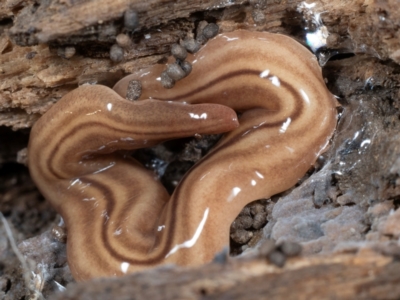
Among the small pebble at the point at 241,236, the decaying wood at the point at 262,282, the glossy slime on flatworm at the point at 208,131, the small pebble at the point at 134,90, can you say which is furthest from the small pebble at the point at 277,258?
the small pebble at the point at 134,90

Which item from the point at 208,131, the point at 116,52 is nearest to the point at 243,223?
the point at 208,131

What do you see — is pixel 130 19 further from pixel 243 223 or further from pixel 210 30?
pixel 243 223

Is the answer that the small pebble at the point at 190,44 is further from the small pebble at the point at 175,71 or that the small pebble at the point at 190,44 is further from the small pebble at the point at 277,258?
the small pebble at the point at 277,258

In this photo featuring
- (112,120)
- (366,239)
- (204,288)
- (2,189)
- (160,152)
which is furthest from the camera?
(2,189)

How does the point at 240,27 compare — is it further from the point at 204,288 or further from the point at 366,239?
the point at 204,288

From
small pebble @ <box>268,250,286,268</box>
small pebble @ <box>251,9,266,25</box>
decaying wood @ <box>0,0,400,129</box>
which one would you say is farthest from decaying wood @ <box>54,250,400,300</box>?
small pebble @ <box>251,9,266,25</box>

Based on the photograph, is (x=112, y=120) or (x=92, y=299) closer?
(x=92, y=299)

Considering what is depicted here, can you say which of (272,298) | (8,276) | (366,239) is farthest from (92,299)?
(8,276)
